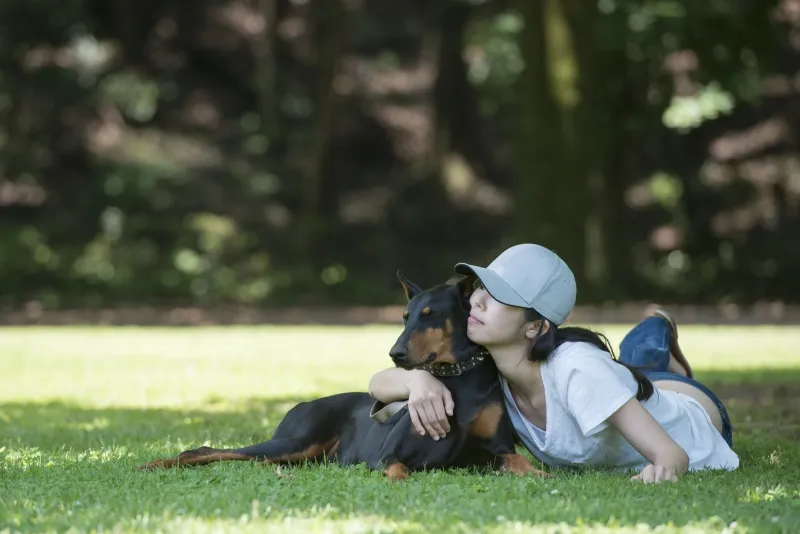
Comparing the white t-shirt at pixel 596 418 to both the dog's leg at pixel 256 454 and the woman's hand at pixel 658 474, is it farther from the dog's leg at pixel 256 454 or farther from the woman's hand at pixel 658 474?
the dog's leg at pixel 256 454

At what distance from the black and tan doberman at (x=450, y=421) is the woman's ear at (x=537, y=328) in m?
0.23

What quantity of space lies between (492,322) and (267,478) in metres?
1.30

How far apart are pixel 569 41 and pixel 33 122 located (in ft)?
52.9

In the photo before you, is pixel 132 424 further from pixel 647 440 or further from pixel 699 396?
pixel 647 440

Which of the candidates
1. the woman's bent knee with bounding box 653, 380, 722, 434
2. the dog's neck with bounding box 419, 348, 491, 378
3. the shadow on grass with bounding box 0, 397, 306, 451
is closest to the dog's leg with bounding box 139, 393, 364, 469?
the dog's neck with bounding box 419, 348, 491, 378

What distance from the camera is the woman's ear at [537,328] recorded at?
247 inches

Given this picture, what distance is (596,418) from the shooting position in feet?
19.7

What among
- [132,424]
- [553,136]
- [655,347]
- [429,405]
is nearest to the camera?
[429,405]

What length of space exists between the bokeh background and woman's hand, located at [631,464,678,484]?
1811cm

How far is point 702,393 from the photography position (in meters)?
7.21

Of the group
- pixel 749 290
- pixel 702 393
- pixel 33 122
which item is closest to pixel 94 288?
pixel 33 122

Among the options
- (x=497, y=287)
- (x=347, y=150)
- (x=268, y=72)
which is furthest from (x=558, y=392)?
(x=347, y=150)

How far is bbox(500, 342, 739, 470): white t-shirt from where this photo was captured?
6.06 metres

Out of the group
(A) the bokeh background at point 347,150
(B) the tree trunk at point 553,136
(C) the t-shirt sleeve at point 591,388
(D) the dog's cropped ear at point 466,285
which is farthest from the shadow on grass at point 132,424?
(A) the bokeh background at point 347,150
